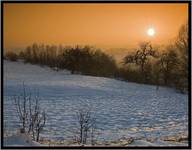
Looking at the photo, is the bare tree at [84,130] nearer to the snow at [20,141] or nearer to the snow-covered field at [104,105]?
the snow-covered field at [104,105]

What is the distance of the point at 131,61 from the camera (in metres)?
4.96

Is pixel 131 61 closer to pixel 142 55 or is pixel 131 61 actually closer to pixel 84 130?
pixel 142 55

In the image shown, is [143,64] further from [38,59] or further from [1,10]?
[1,10]

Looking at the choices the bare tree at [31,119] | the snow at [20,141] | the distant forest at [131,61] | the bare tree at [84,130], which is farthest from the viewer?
the distant forest at [131,61]

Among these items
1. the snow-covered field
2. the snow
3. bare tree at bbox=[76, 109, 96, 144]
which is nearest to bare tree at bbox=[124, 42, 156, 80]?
the snow-covered field

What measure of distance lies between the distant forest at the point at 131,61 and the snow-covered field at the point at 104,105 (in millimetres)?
226

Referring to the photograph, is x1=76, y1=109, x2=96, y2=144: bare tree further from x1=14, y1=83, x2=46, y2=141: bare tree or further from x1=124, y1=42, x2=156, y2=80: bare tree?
x1=124, y1=42, x2=156, y2=80: bare tree

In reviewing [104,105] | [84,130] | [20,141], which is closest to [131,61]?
[84,130]

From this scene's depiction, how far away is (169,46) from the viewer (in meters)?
4.73

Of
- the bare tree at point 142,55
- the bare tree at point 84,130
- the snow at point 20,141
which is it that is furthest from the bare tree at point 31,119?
the bare tree at point 142,55

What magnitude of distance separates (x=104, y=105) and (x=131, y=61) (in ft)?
9.04

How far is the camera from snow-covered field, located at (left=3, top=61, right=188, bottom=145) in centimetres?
528

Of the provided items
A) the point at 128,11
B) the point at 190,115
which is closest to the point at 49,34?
the point at 128,11

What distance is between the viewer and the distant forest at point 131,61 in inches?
185
